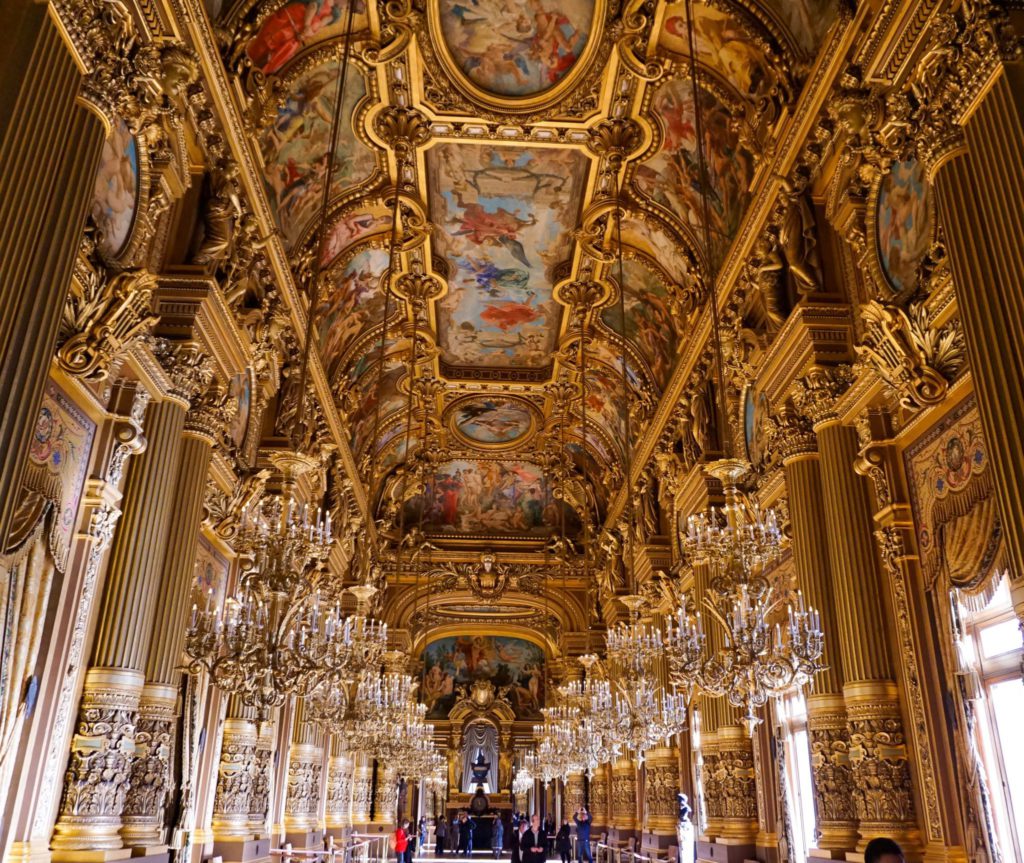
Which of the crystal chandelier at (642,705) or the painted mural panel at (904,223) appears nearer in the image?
the painted mural panel at (904,223)

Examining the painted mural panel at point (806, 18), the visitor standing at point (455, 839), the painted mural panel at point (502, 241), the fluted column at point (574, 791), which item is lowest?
the visitor standing at point (455, 839)

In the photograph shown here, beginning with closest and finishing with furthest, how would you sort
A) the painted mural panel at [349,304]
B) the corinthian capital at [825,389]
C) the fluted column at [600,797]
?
the corinthian capital at [825,389]
the painted mural panel at [349,304]
the fluted column at [600,797]

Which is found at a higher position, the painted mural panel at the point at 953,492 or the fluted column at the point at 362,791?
the painted mural panel at the point at 953,492

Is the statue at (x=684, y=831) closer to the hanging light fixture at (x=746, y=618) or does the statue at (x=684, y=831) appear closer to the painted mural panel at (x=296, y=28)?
the hanging light fixture at (x=746, y=618)

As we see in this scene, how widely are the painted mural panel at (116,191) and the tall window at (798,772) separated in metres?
8.70

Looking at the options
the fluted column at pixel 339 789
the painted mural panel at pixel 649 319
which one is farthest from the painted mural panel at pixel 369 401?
the fluted column at pixel 339 789

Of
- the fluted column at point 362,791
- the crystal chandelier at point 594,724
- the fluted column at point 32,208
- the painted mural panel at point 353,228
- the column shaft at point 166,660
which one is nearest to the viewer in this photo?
the fluted column at point 32,208

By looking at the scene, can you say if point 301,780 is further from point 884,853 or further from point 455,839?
point 455,839

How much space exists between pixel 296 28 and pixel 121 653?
7705 millimetres

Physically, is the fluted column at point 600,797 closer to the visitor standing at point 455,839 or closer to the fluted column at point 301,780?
the visitor standing at point 455,839

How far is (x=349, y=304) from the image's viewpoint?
17.3 m

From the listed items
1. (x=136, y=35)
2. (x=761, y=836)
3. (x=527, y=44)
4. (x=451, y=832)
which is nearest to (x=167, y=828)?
(x=761, y=836)

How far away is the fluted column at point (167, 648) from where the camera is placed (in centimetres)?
789

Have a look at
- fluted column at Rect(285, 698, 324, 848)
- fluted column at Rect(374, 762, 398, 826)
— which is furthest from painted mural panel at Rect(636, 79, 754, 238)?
fluted column at Rect(374, 762, 398, 826)
